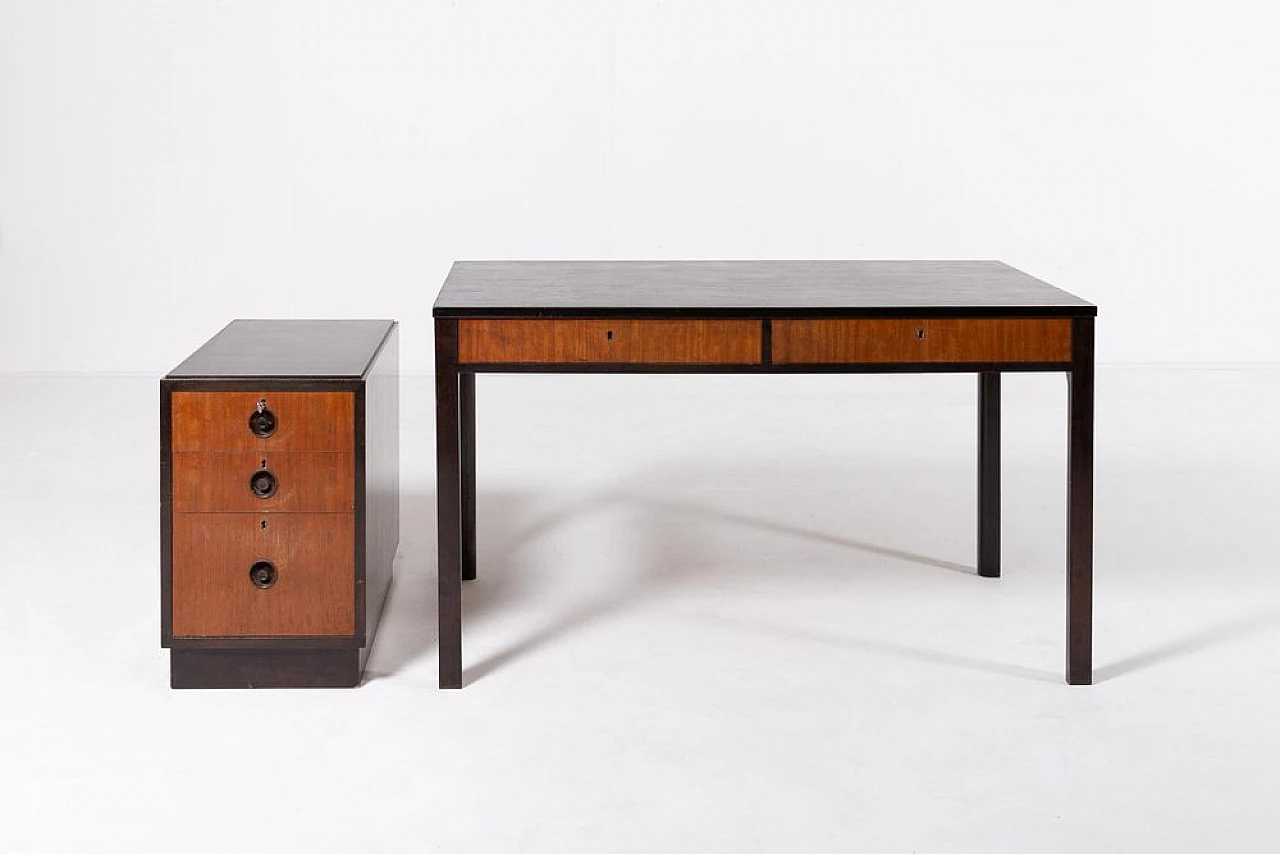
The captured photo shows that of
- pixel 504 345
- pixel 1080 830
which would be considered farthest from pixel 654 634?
pixel 1080 830

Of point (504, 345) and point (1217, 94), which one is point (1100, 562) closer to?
point (504, 345)

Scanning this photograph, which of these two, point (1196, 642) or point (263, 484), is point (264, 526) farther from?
point (1196, 642)

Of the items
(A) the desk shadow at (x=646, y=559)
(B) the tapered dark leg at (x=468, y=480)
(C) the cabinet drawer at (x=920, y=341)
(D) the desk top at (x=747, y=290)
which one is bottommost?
(A) the desk shadow at (x=646, y=559)

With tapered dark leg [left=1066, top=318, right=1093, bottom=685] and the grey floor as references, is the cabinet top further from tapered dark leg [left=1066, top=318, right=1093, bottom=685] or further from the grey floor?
tapered dark leg [left=1066, top=318, right=1093, bottom=685]

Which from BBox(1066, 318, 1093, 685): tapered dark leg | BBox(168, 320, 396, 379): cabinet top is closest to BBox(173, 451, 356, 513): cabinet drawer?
BBox(168, 320, 396, 379): cabinet top

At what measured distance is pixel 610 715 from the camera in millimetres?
2812

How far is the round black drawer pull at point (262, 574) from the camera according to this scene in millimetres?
2918

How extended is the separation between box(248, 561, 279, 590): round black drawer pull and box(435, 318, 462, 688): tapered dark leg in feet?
0.97

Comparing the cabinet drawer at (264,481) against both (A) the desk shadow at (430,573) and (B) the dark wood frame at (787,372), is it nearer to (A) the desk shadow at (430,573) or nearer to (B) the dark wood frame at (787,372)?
(B) the dark wood frame at (787,372)

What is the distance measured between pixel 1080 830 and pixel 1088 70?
4896 millimetres

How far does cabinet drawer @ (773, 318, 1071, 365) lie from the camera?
2.87 meters

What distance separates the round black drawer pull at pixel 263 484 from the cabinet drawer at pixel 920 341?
91cm

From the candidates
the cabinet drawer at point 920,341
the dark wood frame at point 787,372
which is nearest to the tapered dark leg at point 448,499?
the dark wood frame at point 787,372

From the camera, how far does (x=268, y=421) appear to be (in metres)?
2.91
